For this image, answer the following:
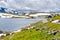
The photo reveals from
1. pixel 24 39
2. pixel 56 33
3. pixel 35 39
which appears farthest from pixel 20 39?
pixel 56 33

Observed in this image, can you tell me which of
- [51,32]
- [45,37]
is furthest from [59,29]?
[45,37]

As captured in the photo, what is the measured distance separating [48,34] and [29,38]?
4.81 ft

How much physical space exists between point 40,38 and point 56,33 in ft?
5.38

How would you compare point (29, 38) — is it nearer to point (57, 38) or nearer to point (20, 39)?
point (20, 39)

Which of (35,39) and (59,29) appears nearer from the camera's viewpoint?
(35,39)

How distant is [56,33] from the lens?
17094mm

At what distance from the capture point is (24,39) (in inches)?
666

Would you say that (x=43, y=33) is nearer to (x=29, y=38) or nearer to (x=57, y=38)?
(x=29, y=38)

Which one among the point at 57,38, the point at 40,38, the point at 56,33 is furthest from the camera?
the point at 56,33

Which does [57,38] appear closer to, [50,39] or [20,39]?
[50,39]

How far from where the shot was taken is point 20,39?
17.2 meters

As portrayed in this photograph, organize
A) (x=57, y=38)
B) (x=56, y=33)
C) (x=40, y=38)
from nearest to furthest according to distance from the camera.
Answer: (x=57, y=38) < (x=40, y=38) < (x=56, y=33)

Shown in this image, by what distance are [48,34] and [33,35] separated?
1.10m

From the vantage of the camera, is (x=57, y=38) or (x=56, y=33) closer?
(x=57, y=38)
